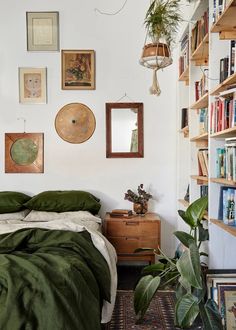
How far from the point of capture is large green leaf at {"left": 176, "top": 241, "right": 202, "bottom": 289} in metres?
1.72

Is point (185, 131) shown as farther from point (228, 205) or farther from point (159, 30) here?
point (228, 205)

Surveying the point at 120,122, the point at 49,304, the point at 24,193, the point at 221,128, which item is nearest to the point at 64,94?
the point at 120,122

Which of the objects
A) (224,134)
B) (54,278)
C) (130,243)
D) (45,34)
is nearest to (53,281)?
(54,278)

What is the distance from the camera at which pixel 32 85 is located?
12.1ft

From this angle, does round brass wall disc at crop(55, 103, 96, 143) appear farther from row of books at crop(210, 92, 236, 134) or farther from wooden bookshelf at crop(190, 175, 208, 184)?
row of books at crop(210, 92, 236, 134)

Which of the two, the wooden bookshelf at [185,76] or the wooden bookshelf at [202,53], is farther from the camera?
the wooden bookshelf at [185,76]

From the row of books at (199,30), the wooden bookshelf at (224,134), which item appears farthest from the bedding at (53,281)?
the row of books at (199,30)

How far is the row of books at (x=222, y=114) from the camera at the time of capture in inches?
77.9

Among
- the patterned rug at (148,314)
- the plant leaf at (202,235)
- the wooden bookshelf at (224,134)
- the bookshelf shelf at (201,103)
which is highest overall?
the bookshelf shelf at (201,103)

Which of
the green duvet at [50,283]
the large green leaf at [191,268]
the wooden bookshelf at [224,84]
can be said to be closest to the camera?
the green duvet at [50,283]

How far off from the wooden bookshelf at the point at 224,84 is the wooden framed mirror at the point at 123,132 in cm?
151

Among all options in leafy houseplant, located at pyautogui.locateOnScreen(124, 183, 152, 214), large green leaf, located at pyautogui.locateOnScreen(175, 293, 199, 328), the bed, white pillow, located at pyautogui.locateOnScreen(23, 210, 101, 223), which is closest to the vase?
leafy houseplant, located at pyautogui.locateOnScreen(124, 183, 152, 214)

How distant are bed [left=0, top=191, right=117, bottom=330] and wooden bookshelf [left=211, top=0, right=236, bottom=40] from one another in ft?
5.36

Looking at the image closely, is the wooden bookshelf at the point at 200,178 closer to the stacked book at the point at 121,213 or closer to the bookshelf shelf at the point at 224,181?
the bookshelf shelf at the point at 224,181
